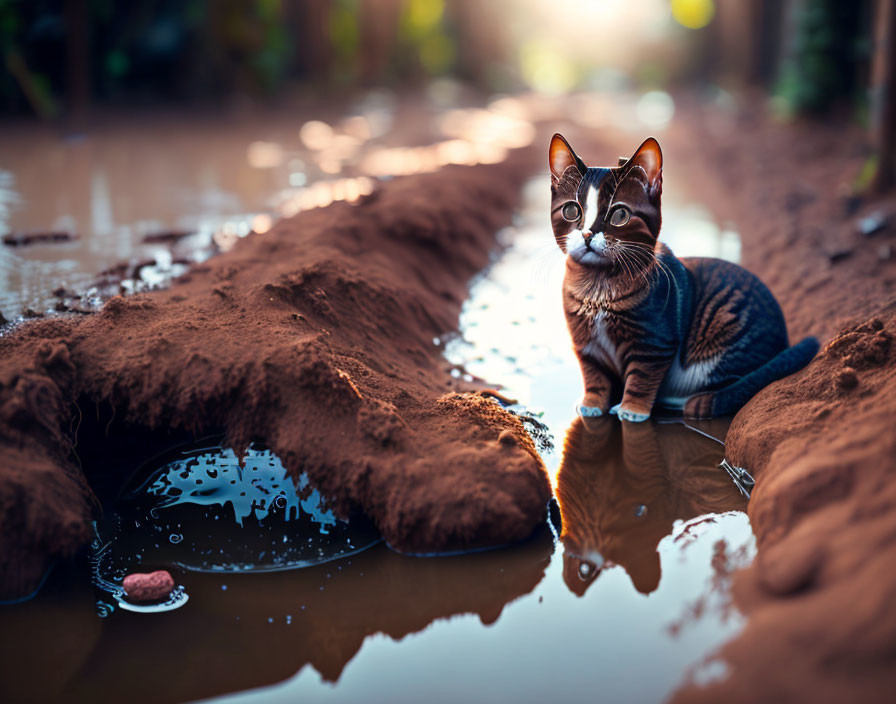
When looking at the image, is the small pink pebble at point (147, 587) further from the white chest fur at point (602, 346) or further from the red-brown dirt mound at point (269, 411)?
the white chest fur at point (602, 346)

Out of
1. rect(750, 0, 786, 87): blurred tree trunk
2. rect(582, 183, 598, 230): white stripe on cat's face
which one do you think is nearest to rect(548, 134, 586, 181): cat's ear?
rect(582, 183, 598, 230): white stripe on cat's face

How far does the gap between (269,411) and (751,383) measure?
219 cm

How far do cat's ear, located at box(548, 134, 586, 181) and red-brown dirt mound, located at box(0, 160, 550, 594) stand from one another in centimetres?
108

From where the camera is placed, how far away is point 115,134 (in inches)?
388

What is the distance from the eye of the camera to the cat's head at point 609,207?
10.6 ft

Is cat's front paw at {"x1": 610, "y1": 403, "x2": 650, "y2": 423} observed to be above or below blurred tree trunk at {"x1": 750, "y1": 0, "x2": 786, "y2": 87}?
below

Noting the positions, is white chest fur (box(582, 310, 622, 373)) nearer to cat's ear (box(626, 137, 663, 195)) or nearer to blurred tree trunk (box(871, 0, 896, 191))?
cat's ear (box(626, 137, 663, 195))

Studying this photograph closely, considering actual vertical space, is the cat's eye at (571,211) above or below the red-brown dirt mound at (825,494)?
above

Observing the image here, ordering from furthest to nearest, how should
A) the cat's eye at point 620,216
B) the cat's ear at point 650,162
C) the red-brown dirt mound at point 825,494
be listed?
1. the cat's eye at point 620,216
2. the cat's ear at point 650,162
3. the red-brown dirt mound at point 825,494

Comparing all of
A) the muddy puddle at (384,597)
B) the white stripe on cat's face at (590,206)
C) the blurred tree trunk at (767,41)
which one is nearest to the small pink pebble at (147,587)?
the muddy puddle at (384,597)

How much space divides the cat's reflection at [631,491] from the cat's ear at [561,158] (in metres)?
1.18

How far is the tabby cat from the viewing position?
328 cm

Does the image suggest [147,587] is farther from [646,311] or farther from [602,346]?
[646,311]

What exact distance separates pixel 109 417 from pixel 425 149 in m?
7.32
